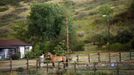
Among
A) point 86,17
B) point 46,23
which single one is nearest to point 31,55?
point 46,23

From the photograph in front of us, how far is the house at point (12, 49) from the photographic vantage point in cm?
7306

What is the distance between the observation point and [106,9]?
94438 millimetres

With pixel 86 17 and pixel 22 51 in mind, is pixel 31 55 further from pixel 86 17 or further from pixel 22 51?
pixel 86 17

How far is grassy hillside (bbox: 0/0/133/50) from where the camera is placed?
357ft

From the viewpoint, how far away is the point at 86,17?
127 m

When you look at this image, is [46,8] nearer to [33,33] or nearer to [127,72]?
[33,33]

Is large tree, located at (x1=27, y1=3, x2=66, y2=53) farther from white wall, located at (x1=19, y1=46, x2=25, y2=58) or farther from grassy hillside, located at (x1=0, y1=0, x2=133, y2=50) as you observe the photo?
white wall, located at (x1=19, y1=46, x2=25, y2=58)

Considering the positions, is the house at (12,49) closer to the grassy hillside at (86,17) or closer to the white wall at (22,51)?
Result: the white wall at (22,51)

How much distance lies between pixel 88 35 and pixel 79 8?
1531 inches

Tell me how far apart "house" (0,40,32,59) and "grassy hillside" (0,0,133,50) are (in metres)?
17.2

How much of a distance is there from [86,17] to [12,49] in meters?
54.8

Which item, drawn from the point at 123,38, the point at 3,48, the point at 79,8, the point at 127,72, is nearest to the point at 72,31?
the point at 123,38

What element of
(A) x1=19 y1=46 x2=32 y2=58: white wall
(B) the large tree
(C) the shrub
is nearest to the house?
(A) x1=19 y1=46 x2=32 y2=58: white wall

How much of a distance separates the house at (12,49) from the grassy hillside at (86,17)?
17178 mm
